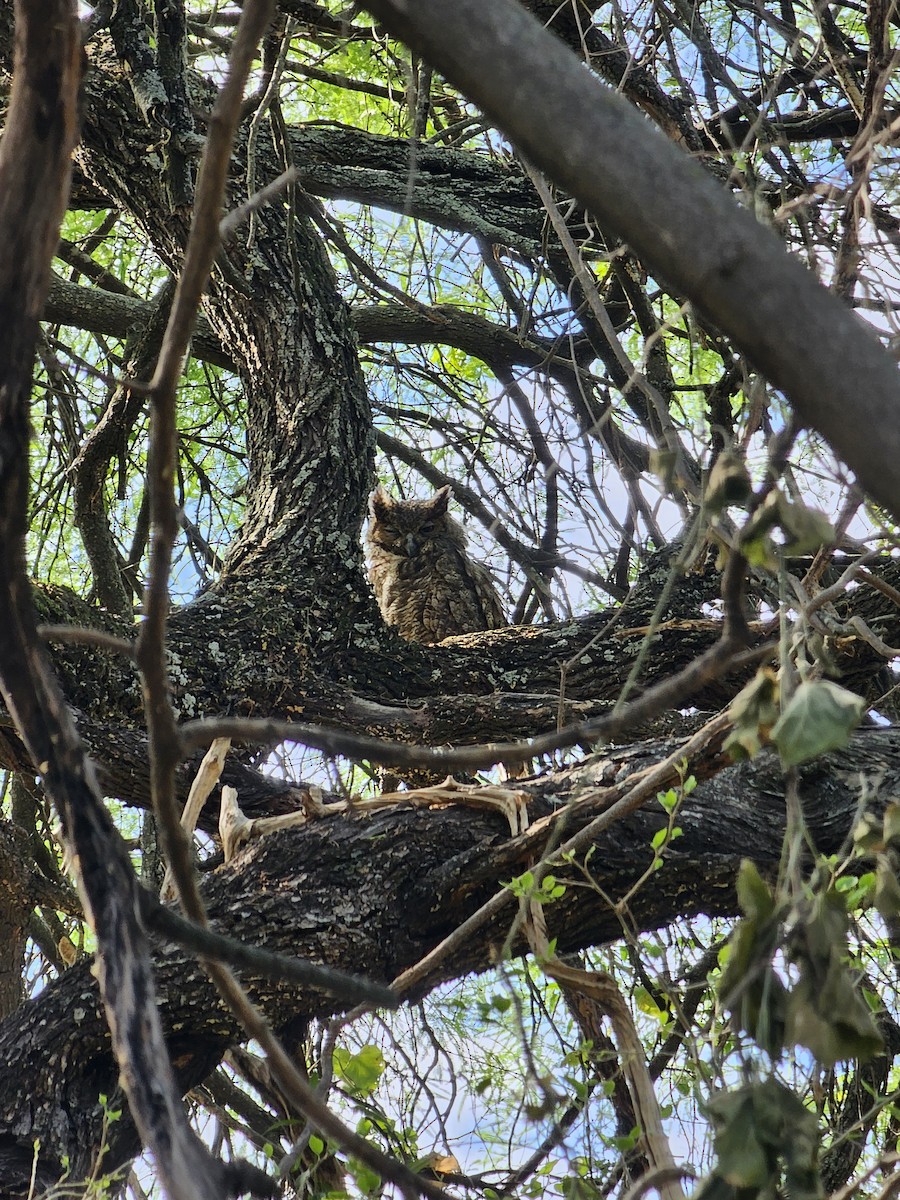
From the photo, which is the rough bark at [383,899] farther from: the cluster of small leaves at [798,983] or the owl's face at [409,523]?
the owl's face at [409,523]

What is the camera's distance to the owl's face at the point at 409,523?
5.94 m

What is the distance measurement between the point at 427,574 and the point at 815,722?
16.5ft

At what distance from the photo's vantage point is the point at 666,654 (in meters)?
2.99

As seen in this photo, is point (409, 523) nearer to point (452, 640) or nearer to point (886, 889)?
point (452, 640)

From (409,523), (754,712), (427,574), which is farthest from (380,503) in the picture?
(754,712)

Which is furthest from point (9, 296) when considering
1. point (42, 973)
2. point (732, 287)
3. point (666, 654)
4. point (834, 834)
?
point (42, 973)

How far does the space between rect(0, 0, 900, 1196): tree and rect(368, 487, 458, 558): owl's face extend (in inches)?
37.5

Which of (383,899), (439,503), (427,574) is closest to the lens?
(383,899)

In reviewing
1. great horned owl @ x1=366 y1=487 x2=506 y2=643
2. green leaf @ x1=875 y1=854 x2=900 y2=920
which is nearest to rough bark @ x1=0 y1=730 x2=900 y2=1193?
green leaf @ x1=875 y1=854 x2=900 y2=920

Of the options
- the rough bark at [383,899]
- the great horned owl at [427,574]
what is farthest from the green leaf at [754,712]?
the great horned owl at [427,574]

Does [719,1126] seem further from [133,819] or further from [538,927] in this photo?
[133,819]

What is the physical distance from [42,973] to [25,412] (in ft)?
9.13

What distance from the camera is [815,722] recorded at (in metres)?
0.80

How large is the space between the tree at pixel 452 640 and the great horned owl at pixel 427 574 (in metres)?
0.85
